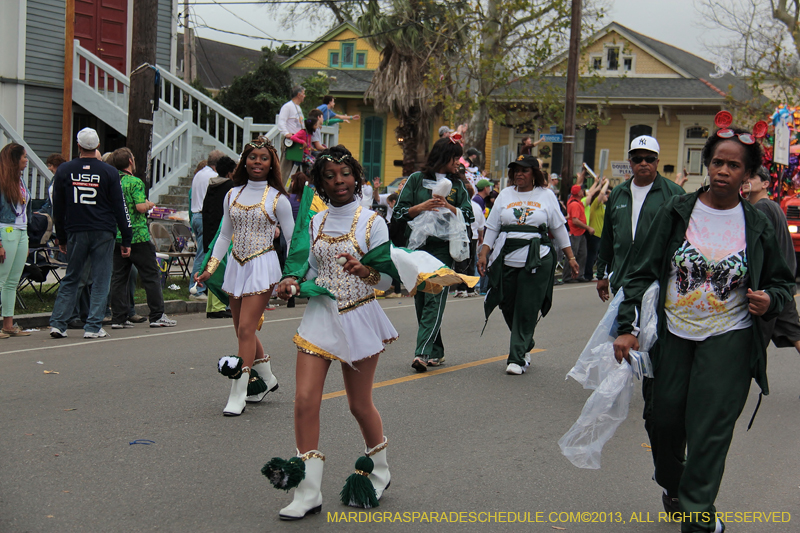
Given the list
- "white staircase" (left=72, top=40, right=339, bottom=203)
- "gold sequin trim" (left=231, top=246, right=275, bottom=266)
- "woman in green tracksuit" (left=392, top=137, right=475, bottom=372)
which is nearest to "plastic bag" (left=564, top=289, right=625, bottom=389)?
"gold sequin trim" (left=231, top=246, right=275, bottom=266)

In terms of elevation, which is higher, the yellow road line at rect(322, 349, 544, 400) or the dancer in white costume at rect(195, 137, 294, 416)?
the dancer in white costume at rect(195, 137, 294, 416)

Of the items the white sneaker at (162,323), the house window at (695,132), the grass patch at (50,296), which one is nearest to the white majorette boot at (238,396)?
the white sneaker at (162,323)

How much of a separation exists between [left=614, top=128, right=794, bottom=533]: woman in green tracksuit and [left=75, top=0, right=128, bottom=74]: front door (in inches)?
748

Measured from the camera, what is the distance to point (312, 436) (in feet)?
14.0

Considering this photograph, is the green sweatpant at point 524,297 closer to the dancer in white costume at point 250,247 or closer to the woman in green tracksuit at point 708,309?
the dancer in white costume at point 250,247

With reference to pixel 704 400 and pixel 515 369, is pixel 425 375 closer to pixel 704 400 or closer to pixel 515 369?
pixel 515 369

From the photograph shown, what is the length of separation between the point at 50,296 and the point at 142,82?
3.29 meters

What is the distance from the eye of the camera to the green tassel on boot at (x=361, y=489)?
4406 millimetres

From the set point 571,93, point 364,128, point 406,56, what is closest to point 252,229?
point 571,93

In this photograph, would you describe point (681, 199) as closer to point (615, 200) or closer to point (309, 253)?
point (309, 253)

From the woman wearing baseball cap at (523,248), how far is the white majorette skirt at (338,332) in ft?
11.9

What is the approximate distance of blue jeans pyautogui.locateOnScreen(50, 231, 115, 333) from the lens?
31.3ft

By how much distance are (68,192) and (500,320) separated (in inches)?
225

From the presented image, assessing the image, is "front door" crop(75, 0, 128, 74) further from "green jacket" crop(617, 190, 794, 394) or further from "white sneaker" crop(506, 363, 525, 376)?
"green jacket" crop(617, 190, 794, 394)
